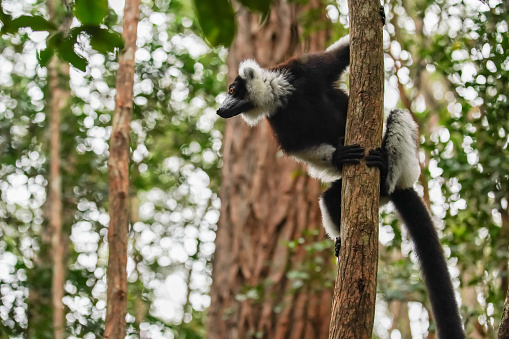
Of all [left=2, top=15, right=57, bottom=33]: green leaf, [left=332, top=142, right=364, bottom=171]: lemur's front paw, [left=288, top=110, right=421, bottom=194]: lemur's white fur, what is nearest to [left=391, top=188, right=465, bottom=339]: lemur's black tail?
[left=288, top=110, right=421, bottom=194]: lemur's white fur

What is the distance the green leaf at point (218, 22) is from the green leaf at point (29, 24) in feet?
1.68

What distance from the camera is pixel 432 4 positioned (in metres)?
6.25

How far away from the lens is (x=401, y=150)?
4465 millimetres

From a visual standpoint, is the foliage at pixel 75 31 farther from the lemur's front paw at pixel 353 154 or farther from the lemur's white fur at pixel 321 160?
the lemur's white fur at pixel 321 160

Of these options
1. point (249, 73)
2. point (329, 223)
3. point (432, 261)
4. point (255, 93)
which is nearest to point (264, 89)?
point (255, 93)

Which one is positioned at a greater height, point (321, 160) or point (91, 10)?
point (321, 160)

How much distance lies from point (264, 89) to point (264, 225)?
3.30 m

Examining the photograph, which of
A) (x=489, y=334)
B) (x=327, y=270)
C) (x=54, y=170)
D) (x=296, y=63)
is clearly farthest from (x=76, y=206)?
(x=489, y=334)

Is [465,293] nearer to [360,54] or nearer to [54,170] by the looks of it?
[54,170]

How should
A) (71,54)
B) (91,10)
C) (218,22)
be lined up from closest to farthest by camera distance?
(218,22)
(91,10)
(71,54)

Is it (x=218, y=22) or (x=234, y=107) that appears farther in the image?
(x=234, y=107)

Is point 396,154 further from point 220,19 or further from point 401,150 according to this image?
point 220,19

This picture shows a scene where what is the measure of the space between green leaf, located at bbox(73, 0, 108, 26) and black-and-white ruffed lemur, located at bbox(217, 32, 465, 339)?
324 cm

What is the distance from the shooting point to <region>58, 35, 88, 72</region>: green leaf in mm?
1494
